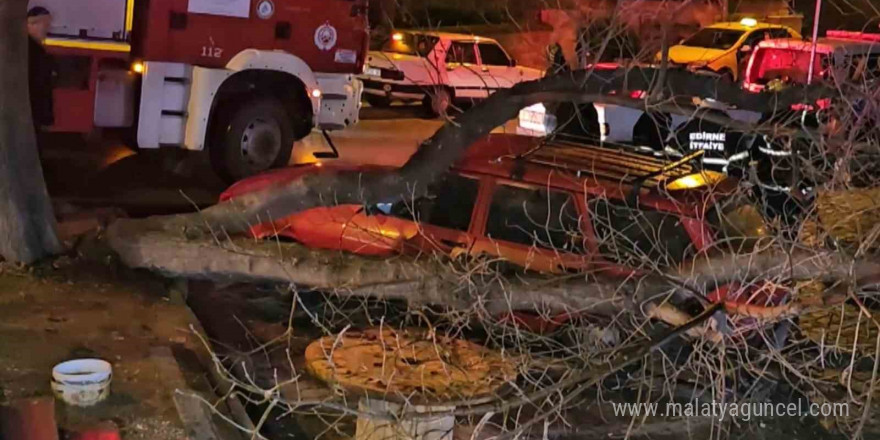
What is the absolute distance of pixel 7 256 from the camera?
708 cm

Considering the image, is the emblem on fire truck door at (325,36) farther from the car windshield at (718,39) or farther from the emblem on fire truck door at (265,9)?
the car windshield at (718,39)

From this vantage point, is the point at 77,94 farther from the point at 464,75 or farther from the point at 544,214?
the point at 464,75

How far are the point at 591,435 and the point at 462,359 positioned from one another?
1108 mm

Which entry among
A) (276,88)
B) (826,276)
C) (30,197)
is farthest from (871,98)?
(276,88)

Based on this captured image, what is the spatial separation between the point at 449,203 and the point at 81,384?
2494 mm

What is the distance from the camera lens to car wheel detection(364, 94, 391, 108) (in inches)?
723

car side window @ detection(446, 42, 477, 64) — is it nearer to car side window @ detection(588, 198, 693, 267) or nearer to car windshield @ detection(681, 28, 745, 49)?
car windshield @ detection(681, 28, 745, 49)

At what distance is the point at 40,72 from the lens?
9805 millimetres

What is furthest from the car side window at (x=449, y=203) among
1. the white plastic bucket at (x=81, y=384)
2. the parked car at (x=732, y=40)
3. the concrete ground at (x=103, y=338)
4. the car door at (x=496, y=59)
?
the parked car at (x=732, y=40)

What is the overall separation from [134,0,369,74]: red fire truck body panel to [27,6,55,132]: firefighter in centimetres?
85

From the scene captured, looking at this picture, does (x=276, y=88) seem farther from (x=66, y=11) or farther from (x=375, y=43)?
(x=375, y=43)

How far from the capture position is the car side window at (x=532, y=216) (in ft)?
20.2

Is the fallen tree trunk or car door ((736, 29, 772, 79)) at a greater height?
car door ((736, 29, 772, 79))

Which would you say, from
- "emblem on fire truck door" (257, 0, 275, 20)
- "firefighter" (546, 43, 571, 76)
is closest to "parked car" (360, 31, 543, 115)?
"emblem on fire truck door" (257, 0, 275, 20)
